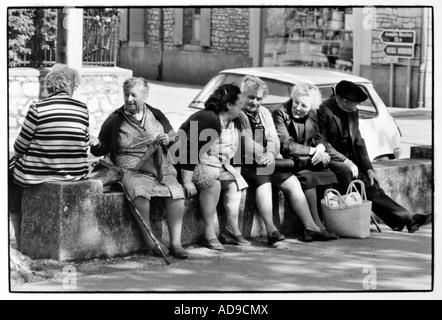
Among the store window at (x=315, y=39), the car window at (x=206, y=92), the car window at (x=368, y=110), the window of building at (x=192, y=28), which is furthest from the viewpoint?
the window of building at (x=192, y=28)

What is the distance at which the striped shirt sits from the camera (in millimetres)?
7219

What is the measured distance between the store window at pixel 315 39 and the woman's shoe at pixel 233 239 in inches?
557

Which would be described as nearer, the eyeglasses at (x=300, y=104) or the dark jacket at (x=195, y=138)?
the dark jacket at (x=195, y=138)

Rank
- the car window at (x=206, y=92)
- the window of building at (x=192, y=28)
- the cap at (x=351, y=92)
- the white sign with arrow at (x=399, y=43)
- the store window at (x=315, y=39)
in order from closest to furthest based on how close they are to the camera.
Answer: the cap at (x=351, y=92)
the car window at (x=206, y=92)
the white sign with arrow at (x=399, y=43)
the store window at (x=315, y=39)
the window of building at (x=192, y=28)

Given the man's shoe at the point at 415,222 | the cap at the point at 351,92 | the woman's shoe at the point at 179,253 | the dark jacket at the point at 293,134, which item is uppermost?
the cap at the point at 351,92

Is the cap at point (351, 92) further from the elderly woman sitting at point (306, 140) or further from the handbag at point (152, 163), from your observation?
the handbag at point (152, 163)

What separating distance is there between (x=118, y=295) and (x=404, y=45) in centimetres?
1456

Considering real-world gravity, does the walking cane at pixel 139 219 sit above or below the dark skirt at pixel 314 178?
below

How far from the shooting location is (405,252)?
7.96 m

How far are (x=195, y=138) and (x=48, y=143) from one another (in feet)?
3.77

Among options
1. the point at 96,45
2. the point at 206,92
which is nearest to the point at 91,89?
the point at 96,45

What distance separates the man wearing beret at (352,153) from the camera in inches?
333

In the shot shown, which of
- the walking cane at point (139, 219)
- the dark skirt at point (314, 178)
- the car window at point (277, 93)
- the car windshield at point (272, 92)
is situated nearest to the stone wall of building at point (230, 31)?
the car windshield at point (272, 92)

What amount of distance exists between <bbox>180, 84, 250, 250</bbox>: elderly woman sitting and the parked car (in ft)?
7.19
